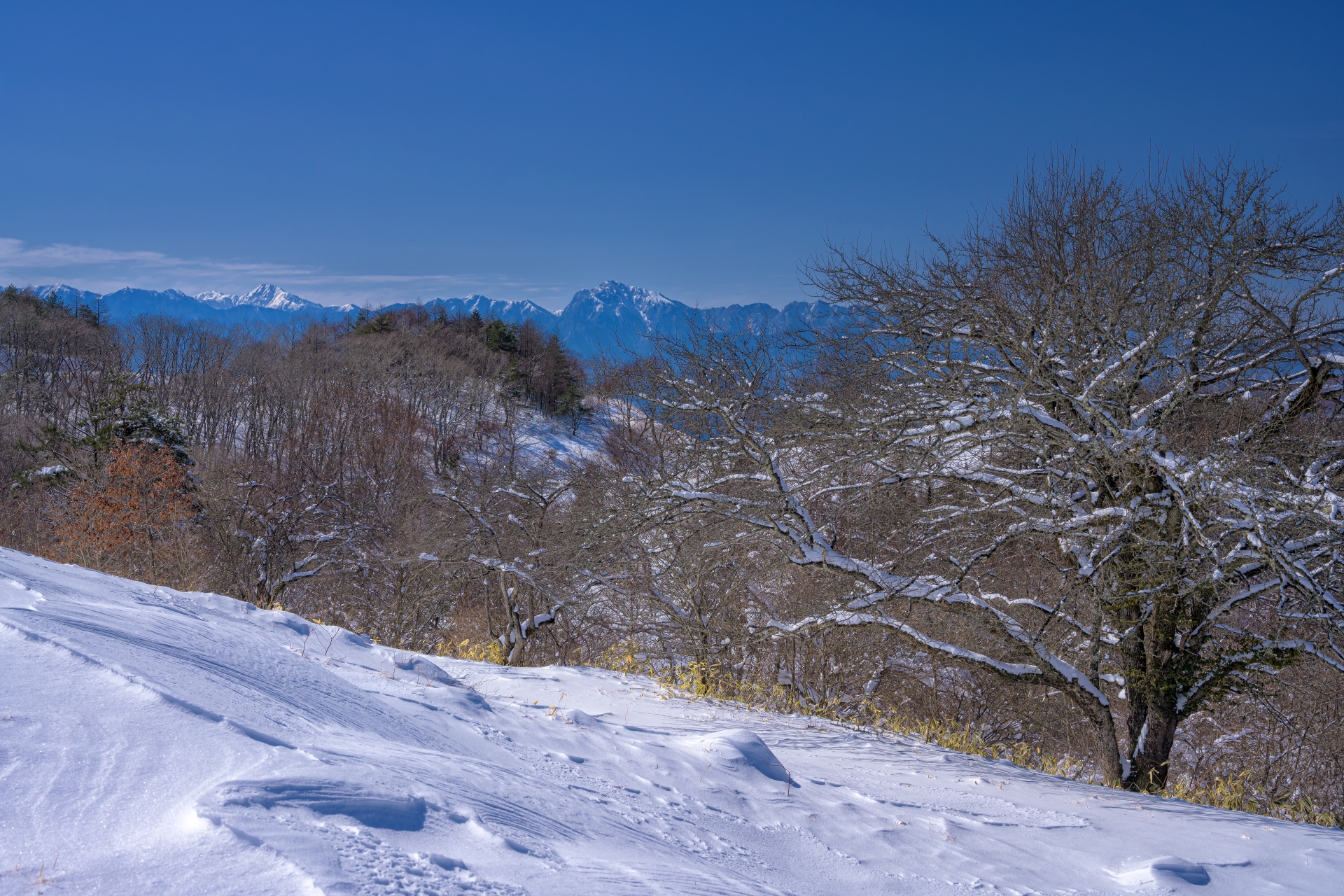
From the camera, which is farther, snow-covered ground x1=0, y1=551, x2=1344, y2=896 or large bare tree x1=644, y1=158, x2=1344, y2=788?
large bare tree x1=644, y1=158, x2=1344, y2=788

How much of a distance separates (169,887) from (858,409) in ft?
22.9

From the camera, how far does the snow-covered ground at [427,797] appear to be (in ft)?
5.58

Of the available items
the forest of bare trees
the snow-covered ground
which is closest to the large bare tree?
the forest of bare trees

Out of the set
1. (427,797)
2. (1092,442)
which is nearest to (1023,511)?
(1092,442)

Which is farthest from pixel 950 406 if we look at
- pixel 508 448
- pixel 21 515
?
pixel 21 515

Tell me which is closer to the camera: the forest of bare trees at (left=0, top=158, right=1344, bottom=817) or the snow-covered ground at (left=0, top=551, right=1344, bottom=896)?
the snow-covered ground at (left=0, top=551, right=1344, bottom=896)

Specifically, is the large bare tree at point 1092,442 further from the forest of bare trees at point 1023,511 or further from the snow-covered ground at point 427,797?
the snow-covered ground at point 427,797

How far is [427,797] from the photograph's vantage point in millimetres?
2217

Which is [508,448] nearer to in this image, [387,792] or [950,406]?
[950,406]

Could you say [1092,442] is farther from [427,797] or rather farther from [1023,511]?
[427,797]

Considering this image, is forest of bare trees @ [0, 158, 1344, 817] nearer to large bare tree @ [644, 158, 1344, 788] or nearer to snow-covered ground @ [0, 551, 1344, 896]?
large bare tree @ [644, 158, 1344, 788]

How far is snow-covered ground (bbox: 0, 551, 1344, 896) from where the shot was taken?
170cm

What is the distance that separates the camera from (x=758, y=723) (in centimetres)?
634

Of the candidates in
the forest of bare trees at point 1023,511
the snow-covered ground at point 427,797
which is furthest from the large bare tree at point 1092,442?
the snow-covered ground at point 427,797
